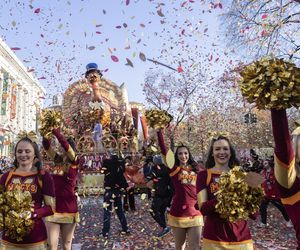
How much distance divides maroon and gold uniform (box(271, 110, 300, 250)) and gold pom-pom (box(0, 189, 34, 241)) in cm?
211

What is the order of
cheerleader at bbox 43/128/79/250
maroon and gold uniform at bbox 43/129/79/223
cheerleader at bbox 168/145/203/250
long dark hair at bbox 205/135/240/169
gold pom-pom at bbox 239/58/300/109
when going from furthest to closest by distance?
1. maroon and gold uniform at bbox 43/129/79/223
2. cheerleader at bbox 43/128/79/250
3. cheerleader at bbox 168/145/203/250
4. long dark hair at bbox 205/135/240/169
5. gold pom-pom at bbox 239/58/300/109

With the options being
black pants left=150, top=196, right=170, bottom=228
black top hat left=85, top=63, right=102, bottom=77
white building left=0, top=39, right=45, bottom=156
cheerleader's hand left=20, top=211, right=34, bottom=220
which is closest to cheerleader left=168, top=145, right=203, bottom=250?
cheerleader's hand left=20, top=211, right=34, bottom=220

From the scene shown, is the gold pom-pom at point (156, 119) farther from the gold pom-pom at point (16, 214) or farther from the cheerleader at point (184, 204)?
the gold pom-pom at point (16, 214)

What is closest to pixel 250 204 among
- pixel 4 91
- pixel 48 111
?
pixel 48 111

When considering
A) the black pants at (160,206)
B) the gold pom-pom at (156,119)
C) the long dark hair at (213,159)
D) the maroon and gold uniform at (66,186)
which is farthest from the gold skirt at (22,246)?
the black pants at (160,206)

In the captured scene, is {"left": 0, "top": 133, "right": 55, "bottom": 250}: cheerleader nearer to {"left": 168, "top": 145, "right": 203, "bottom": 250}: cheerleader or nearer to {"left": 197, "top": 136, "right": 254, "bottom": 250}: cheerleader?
{"left": 197, "top": 136, "right": 254, "bottom": 250}: cheerleader

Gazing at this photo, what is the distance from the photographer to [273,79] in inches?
68.9

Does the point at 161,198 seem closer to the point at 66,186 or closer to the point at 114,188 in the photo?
the point at 114,188

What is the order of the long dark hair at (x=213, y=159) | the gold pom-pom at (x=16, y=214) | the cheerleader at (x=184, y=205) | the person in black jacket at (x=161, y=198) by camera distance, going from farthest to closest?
the person in black jacket at (x=161, y=198) → the cheerleader at (x=184, y=205) → the long dark hair at (x=213, y=159) → the gold pom-pom at (x=16, y=214)

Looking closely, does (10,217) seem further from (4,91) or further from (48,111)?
(4,91)

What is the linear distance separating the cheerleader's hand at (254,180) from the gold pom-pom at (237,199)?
55 mm

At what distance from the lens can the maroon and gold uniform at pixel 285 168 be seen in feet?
5.96

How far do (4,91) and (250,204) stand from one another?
45927 mm

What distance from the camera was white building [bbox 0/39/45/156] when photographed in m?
43.4
